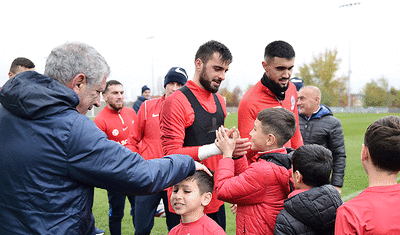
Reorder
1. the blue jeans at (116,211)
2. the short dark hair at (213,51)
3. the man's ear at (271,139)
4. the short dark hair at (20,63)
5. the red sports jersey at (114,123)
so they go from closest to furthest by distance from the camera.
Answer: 1. the man's ear at (271,139)
2. the short dark hair at (213,51)
3. the blue jeans at (116,211)
4. the short dark hair at (20,63)
5. the red sports jersey at (114,123)

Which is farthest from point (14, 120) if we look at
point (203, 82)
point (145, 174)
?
point (203, 82)

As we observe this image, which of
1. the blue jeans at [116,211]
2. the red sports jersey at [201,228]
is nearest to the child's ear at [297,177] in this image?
the red sports jersey at [201,228]

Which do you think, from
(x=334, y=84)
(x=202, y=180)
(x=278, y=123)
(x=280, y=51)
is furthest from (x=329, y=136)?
(x=334, y=84)

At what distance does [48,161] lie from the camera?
1413 mm

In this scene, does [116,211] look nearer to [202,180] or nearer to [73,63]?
[202,180]

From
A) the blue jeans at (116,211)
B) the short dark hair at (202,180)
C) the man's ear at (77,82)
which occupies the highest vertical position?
the man's ear at (77,82)

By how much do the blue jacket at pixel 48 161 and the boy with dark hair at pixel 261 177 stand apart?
0.86m

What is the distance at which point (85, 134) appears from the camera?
4.68ft

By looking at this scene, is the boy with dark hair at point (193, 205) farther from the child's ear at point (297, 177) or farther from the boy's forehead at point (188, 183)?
the child's ear at point (297, 177)

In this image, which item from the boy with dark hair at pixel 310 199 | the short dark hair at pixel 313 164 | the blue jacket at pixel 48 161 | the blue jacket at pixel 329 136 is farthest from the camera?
the blue jacket at pixel 329 136

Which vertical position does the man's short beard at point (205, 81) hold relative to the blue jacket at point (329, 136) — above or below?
above

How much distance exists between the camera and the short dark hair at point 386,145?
155cm

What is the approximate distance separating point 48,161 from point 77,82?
46 cm

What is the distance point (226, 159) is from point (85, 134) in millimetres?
1115
